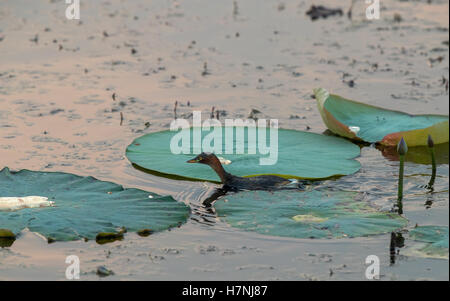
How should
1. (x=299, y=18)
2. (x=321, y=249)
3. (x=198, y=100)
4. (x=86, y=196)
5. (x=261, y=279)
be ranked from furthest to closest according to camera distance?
(x=299, y=18) < (x=198, y=100) < (x=86, y=196) < (x=321, y=249) < (x=261, y=279)

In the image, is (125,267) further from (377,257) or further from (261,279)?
(377,257)

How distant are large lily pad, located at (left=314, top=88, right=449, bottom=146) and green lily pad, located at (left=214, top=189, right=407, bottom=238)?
1.64 m

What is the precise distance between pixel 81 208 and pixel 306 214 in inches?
62.4

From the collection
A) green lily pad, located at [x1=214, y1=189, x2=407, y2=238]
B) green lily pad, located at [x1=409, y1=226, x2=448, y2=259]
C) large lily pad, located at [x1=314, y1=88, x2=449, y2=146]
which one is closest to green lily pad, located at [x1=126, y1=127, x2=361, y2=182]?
large lily pad, located at [x1=314, y1=88, x2=449, y2=146]

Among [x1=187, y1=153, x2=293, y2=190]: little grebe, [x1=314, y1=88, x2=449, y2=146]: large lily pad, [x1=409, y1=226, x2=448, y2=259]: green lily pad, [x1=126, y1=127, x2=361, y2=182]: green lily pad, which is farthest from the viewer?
[x1=314, y1=88, x2=449, y2=146]: large lily pad

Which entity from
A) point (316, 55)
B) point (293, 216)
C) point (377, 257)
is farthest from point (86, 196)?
point (316, 55)

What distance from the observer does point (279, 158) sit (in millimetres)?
7160

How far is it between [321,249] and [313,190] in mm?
940

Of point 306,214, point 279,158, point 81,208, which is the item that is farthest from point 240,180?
point 81,208

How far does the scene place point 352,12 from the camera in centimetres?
1397

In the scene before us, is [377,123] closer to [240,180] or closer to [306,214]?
[240,180]

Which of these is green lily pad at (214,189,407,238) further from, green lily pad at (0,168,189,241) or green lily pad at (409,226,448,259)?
green lily pad at (0,168,189,241)

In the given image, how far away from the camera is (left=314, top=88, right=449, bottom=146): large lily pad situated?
7730 millimetres

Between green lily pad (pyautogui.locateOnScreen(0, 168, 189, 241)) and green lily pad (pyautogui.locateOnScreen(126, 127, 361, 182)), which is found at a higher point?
green lily pad (pyautogui.locateOnScreen(126, 127, 361, 182))
